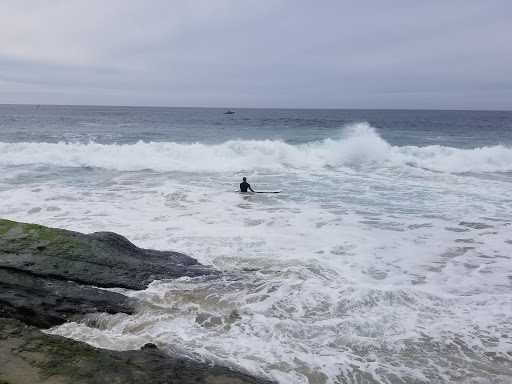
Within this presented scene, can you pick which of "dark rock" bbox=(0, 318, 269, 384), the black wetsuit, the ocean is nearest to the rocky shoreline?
A: "dark rock" bbox=(0, 318, 269, 384)

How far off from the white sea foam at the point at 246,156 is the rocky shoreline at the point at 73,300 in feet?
46.6

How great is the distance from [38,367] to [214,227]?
7435mm

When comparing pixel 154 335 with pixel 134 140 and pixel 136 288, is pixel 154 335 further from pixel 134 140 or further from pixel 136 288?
pixel 134 140

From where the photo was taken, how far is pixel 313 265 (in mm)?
8508

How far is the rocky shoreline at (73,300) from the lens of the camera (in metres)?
3.92

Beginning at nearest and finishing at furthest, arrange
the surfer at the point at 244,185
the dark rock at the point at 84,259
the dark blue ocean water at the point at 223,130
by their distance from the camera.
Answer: the dark rock at the point at 84,259 < the surfer at the point at 244,185 < the dark blue ocean water at the point at 223,130

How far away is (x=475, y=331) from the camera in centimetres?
602

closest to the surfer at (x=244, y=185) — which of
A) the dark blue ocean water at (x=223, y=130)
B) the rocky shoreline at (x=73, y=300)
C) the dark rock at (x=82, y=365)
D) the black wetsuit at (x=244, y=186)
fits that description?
the black wetsuit at (x=244, y=186)

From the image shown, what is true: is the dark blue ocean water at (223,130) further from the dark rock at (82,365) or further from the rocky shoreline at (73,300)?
the dark rock at (82,365)

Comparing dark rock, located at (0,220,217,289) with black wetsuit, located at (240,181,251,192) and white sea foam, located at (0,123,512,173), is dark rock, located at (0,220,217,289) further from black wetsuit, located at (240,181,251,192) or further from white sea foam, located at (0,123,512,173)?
white sea foam, located at (0,123,512,173)

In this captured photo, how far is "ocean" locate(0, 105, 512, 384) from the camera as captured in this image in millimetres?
5410

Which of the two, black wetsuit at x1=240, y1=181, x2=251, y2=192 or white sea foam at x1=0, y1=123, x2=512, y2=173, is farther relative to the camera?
white sea foam at x1=0, y1=123, x2=512, y2=173

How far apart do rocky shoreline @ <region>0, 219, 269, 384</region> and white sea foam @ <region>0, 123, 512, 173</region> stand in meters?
14.2

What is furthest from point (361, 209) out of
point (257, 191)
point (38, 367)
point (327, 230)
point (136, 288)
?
point (38, 367)
